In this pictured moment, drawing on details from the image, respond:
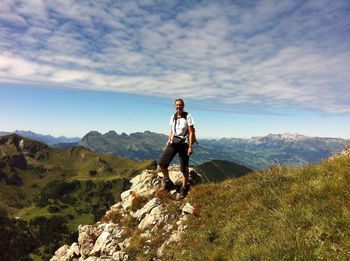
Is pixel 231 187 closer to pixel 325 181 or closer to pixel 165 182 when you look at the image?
pixel 165 182

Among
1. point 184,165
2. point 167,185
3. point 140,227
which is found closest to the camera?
point 184,165

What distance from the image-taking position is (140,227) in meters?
20.1

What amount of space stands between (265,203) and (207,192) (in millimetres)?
6802

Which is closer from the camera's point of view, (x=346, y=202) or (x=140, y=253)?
(x=346, y=202)

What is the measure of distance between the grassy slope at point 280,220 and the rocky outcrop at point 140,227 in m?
1.73

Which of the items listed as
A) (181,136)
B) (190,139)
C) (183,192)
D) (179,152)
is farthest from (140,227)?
(190,139)

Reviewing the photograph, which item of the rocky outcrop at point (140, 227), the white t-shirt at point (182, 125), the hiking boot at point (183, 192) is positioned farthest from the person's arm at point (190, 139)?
the rocky outcrop at point (140, 227)

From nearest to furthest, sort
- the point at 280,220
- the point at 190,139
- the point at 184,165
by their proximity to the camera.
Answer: the point at 280,220 → the point at 190,139 → the point at 184,165

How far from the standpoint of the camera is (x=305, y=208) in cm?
974

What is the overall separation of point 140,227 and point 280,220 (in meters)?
12.0

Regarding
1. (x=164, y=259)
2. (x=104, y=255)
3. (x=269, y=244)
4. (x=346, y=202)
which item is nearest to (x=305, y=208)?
(x=346, y=202)

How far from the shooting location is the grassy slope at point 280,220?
7.87 meters

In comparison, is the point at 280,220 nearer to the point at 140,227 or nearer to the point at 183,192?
the point at 183,192

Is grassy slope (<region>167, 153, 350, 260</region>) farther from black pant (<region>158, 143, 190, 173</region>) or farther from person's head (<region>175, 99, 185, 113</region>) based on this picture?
person's head (<region>175, 99, 185, 113</region>)
